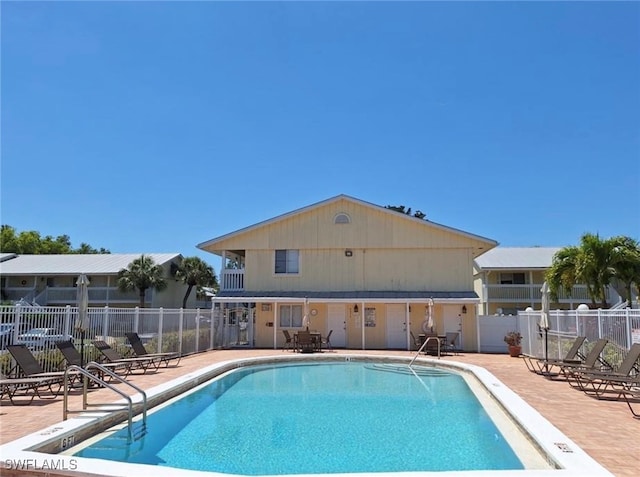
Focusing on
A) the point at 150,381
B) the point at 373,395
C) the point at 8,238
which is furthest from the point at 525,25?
the point at 8,238

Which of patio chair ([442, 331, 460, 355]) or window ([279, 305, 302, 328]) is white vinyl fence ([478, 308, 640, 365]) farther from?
window ([279, 305, 302, 328])

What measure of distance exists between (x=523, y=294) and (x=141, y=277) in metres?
28.3

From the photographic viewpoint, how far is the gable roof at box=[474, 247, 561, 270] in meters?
35.8

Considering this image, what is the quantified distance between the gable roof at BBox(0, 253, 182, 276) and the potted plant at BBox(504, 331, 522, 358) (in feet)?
91.1

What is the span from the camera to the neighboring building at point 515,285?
34906 millimetres

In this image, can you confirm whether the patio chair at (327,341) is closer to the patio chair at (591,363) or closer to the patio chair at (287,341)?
the patio chair at (287,341)

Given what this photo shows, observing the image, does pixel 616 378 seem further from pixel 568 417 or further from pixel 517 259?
pixel 517 259

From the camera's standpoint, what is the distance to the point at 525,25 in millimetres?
15117

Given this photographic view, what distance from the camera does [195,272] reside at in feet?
139

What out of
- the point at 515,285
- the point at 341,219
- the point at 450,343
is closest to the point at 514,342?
the point at 450,343

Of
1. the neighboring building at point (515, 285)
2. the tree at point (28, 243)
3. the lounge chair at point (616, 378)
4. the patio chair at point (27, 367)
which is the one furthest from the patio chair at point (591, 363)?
the tree at point (28, 243)

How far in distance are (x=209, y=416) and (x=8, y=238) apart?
63.7 meters

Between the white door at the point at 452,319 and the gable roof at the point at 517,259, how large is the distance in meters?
12.0

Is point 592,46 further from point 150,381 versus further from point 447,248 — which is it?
point 150,381
